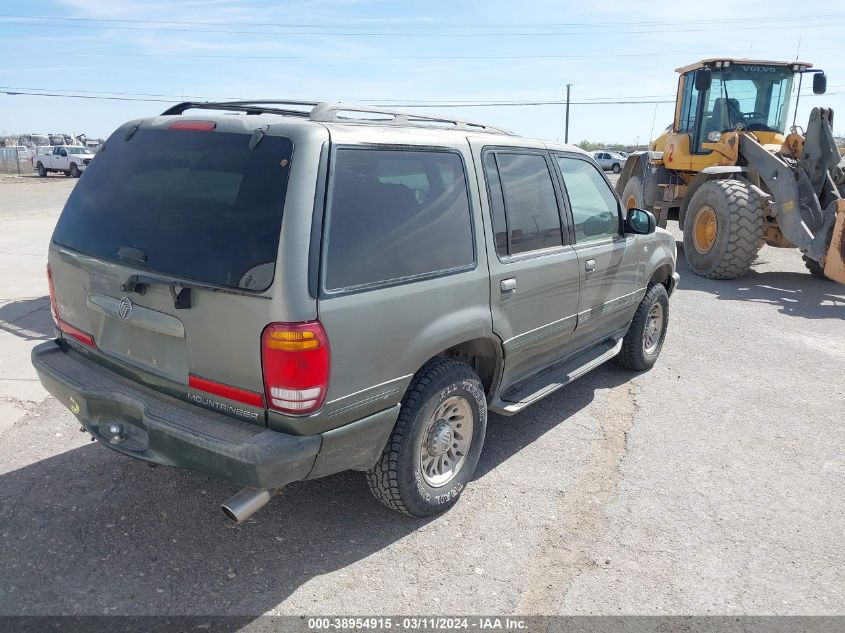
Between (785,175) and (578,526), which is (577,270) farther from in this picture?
(785,175)

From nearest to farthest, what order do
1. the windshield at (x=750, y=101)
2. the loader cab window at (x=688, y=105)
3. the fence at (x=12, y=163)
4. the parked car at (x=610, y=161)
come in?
the windshield at (x=750, y=101)
the loader cab window at (x=688, y=105)
the fence at (x=12, y=163)
the parked car at (x=610, y=161)

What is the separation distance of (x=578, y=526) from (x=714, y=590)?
710 millimetres

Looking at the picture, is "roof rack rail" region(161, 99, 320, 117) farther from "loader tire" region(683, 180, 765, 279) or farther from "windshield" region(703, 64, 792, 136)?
"windshield" region(703, 64, 792, 136)

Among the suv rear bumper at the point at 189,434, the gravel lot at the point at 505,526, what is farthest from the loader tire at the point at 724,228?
the suv rear bumper at the point at 189,434

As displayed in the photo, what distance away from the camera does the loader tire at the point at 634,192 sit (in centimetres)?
1207

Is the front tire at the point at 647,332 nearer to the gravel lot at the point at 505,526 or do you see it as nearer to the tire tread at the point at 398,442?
the gravel lot at the point at 505,526

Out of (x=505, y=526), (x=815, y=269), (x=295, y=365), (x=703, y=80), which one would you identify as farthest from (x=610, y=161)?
(x=295, y=365)

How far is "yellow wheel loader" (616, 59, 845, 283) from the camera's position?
29.5ft

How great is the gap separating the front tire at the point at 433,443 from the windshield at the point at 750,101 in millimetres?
9242

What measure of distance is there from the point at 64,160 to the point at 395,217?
3762 cm

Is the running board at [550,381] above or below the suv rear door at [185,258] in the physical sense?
below

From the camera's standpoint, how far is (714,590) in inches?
118

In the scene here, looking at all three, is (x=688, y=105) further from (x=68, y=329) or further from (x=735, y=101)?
(x=68, y=329)

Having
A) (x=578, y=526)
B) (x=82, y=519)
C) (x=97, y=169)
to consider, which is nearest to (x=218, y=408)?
(x=82, y=519)
